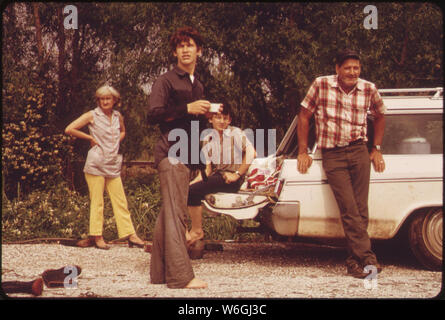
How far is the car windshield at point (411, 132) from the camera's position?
5074 mm

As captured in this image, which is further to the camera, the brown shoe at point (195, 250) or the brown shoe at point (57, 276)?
the brown shoe at point (195, 250)

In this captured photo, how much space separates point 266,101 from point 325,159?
2.33 m

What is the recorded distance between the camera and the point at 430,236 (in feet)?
16.2

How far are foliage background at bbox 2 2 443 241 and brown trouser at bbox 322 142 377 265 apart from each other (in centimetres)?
175

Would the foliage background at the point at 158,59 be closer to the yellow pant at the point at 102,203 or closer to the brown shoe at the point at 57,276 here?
the yellow pant at the point at 102,203

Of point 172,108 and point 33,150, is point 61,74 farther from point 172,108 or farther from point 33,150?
point 172,108

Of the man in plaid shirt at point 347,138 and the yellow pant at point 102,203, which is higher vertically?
the man in plaid shirt at point 347,138

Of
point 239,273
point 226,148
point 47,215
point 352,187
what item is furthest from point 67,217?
point 352,187

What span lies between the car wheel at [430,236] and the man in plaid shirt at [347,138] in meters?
0.57

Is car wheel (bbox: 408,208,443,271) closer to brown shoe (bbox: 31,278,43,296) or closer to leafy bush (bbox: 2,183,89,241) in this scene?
brown shoe (bbox: 31,278,43,296)

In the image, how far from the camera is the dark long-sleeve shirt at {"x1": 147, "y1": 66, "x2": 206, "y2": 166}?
398cm

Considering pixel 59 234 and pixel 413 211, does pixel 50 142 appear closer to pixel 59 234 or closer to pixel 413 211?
pixel 59 234

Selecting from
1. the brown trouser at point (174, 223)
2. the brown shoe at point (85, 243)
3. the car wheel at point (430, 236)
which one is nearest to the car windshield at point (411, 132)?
the car wheel at point (430, 236)

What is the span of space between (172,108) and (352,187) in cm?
187
